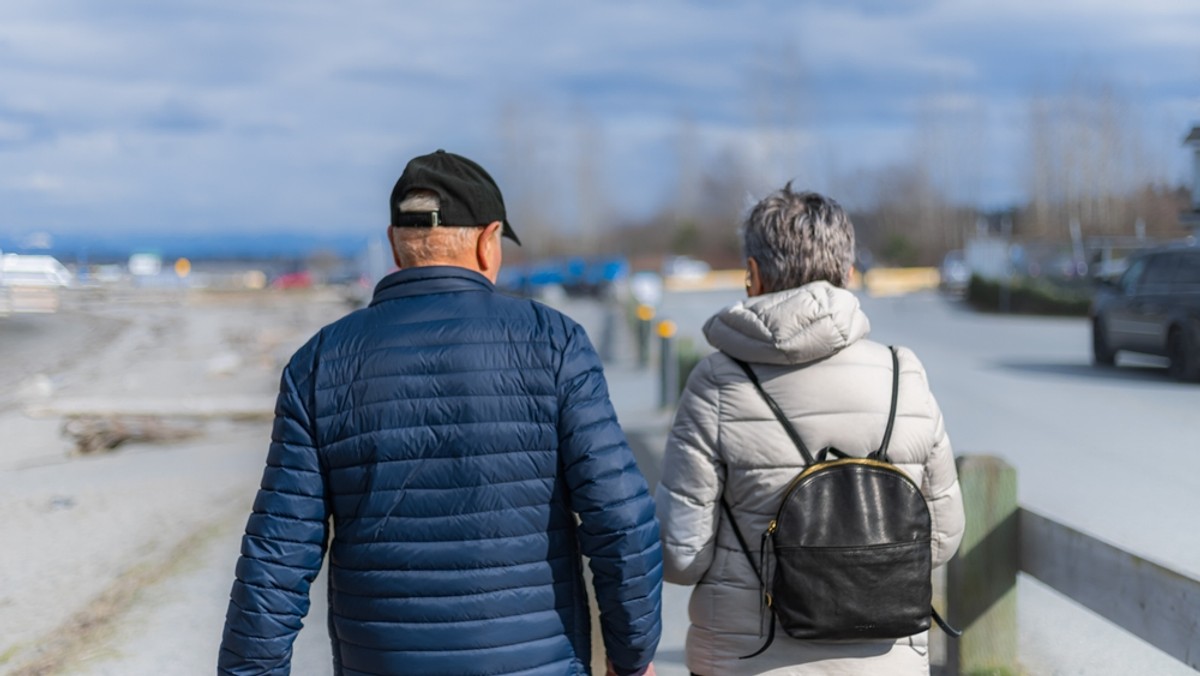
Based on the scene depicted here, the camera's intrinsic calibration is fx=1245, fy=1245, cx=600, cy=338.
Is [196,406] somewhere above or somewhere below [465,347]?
below

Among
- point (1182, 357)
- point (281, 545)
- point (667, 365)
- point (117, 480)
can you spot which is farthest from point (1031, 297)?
point (281, 545)

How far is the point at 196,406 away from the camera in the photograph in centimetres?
1485

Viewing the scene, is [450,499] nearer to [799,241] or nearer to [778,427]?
[778,427]

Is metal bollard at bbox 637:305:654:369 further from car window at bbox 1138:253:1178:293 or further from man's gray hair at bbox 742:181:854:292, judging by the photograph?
man's gray hair at bbox 742:181:854:292

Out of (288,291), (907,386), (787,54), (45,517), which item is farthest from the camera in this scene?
(787,54)

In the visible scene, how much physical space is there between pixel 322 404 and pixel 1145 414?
41.2 ft

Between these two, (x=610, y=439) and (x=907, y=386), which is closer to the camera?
(x=610, y=439)

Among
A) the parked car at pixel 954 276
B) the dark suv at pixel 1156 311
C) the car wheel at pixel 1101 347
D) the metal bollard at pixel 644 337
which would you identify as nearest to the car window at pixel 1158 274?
the dark suv at pixel 1156 311

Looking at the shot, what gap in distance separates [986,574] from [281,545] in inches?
106

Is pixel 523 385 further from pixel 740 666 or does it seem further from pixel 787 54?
pixel 787 54

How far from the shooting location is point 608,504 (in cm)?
249

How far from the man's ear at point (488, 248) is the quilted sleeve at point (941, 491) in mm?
969

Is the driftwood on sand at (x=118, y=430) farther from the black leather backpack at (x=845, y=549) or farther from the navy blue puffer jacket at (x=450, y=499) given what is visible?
the black leather backpack at (x=845, y=549)

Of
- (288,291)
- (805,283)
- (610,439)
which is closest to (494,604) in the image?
(610,439)
